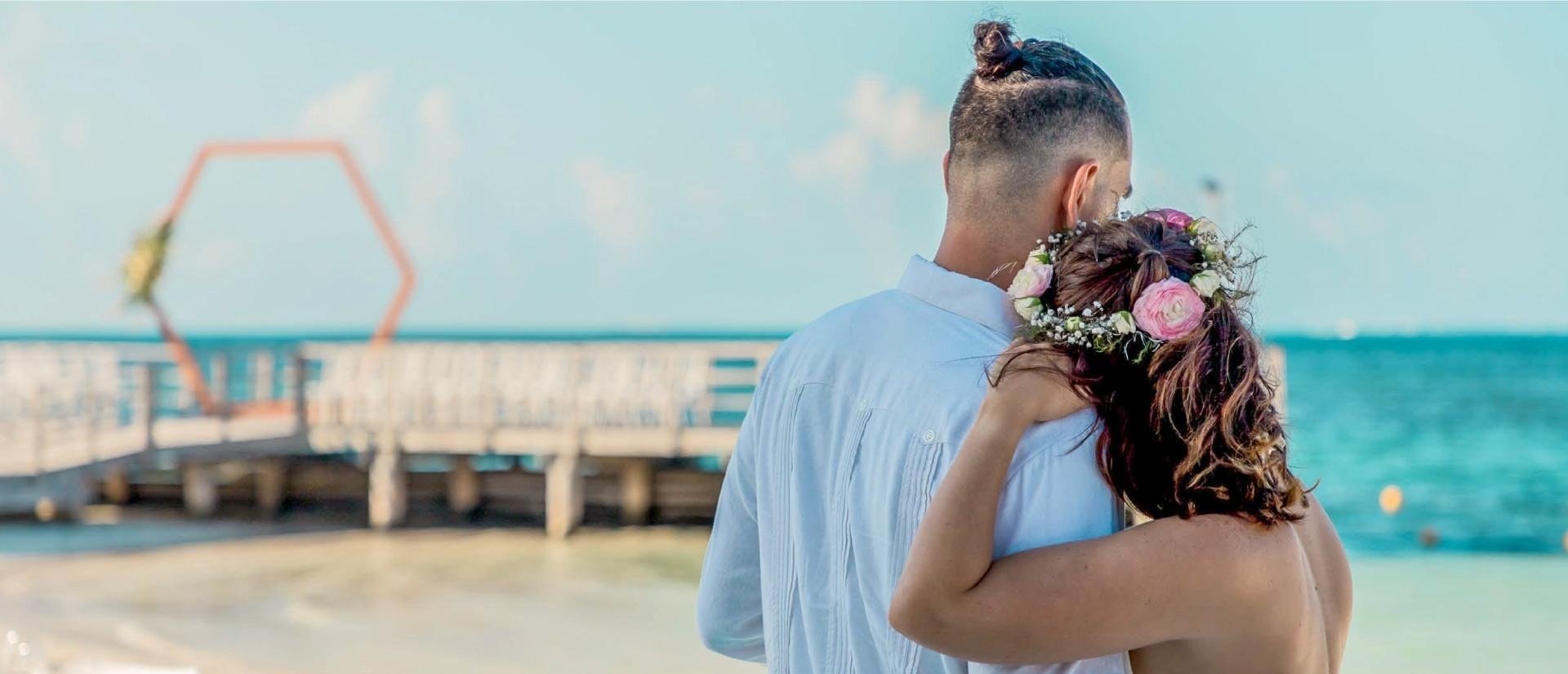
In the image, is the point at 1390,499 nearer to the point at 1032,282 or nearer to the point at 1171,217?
the point at 1171,217

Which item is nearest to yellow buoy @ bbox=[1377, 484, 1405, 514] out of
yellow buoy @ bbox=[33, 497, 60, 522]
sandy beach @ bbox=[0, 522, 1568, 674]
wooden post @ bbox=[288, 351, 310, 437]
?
sandy beach @ bbox=[0, 522, 1568, 674]

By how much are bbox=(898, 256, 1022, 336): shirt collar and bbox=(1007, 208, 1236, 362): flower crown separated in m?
0.03

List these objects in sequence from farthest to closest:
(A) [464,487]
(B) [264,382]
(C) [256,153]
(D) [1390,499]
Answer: (D) [1390,499], (C) [256,153], (B) [264,382], (A) [464,487]

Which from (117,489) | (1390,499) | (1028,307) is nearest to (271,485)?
(117,489)

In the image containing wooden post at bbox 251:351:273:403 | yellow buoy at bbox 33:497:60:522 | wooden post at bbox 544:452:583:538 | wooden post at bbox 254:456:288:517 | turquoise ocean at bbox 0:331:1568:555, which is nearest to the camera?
wooden post at bbox 544:452:583:538

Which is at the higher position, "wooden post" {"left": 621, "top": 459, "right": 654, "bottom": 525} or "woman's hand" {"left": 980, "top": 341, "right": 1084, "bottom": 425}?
"woman's hand" {"left": 980, "top": 341, "right": 1084, "bottom": 425}

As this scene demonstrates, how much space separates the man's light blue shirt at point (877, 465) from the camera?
162 centimetres

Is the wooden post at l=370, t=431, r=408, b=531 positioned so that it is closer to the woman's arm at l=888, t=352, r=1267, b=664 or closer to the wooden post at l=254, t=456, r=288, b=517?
the wooden post at l=254, t=456, r=288, b=517

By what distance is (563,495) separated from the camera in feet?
55.4

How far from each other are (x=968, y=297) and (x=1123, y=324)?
210 millimetres

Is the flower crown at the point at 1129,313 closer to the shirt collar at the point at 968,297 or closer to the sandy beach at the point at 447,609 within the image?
the shirt collar at the point at 968,297

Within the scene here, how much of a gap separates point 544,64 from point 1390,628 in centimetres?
6588

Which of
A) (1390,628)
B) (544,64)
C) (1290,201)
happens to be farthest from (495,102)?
(1390,628)

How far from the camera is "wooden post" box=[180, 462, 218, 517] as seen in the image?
18.3 metres
